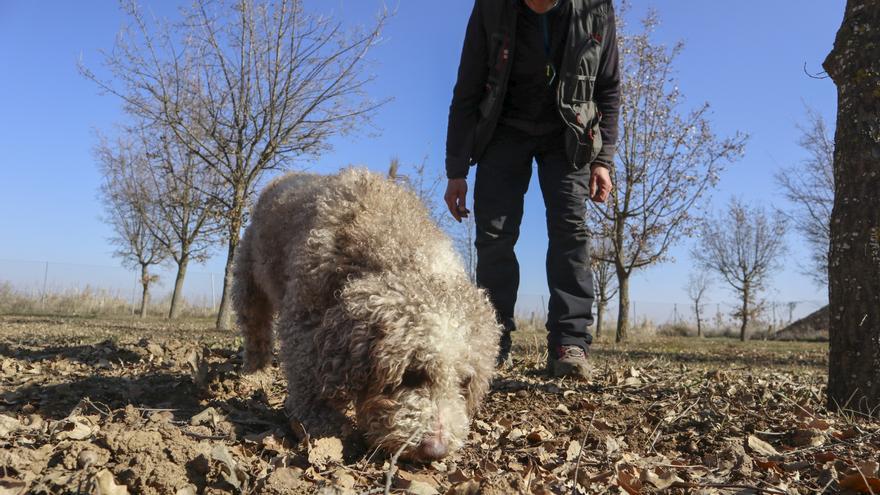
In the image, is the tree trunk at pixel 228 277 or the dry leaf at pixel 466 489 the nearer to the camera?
the dry leaf at pixel 466 489

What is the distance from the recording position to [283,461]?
245 centimetres

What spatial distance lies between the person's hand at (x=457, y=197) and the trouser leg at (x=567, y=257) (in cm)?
67

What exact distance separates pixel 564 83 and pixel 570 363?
6.84ft

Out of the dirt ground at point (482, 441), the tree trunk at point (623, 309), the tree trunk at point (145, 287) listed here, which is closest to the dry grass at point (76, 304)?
the tree trunk at point (145, 287)

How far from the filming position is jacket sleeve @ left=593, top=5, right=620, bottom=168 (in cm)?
477

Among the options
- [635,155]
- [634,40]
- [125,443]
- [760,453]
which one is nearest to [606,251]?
[635,155]

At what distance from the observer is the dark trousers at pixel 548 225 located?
4.64 meters

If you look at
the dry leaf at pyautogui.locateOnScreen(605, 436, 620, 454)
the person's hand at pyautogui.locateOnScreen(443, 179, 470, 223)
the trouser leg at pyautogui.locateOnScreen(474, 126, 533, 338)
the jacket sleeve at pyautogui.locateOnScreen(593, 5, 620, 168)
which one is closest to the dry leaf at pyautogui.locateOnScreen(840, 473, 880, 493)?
the dry leaf at pyautogui.locateOnScreen(605, 436, 620, 454)

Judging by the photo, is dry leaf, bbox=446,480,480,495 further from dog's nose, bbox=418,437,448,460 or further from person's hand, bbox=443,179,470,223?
person's hand, bbox=443,179,470,223

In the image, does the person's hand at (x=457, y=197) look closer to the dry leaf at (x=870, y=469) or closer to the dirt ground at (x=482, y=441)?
the dirt ground at (x=482, y=441)

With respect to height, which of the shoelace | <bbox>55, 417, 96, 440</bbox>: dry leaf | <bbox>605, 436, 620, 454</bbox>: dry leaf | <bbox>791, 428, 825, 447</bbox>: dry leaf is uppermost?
the shoelace

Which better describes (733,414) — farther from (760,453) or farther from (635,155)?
(635,155)

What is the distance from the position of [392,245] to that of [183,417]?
142cm

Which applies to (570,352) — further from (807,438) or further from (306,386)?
(306,386)
